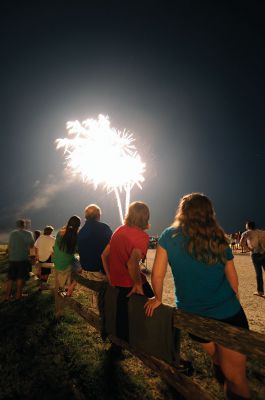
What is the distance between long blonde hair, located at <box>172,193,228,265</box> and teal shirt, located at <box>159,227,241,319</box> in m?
0.07

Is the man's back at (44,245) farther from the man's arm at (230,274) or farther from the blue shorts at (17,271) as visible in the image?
the man's arm at (230,274)

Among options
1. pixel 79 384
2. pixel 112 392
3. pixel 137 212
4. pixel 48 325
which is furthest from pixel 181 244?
pixel 48 325

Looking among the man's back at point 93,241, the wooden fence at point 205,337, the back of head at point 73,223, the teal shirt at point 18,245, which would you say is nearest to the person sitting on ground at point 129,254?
the wooden fence at point 205,337

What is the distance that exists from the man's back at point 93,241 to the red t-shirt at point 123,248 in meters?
1.19

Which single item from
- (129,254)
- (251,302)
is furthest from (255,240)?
(129,254)

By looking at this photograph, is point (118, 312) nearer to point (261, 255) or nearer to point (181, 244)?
point (181, 244)

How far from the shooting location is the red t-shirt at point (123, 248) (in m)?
4.24

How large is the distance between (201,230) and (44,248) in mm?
8445

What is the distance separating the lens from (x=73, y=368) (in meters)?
4.54

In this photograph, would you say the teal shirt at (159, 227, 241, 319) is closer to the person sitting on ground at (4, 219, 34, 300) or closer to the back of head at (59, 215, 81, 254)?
the back of head at (59, 215, 81, 254)

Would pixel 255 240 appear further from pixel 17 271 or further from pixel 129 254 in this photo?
pixel 17 271

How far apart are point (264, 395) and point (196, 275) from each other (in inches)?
91.2

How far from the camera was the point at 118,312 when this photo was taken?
405 centimetres

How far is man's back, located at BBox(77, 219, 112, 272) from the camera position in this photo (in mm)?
5672
